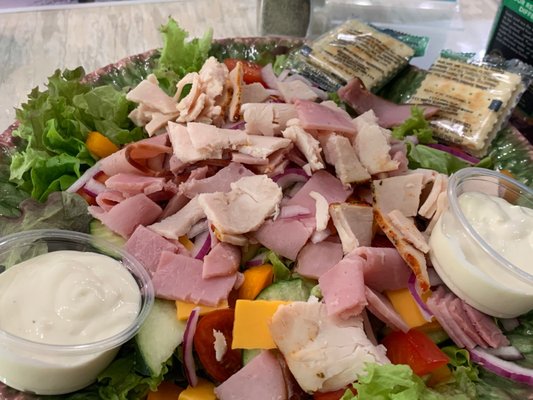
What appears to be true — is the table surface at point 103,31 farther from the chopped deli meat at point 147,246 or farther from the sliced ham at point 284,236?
the sliced ham at point 284,236

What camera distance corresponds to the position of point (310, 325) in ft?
4.98

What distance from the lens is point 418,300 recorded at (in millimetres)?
A: 1683

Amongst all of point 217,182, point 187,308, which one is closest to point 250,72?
point 217,182

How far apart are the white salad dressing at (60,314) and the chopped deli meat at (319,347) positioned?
1.32 ft

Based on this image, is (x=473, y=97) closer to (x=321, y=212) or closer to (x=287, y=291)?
(x=321, y=212)

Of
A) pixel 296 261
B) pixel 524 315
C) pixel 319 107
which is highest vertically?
pixel 319 107

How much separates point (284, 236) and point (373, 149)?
18.6 inches

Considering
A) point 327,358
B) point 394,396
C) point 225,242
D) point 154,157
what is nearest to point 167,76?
point 154,157

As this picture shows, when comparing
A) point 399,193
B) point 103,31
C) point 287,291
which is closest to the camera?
point 287,291

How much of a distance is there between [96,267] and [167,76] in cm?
108

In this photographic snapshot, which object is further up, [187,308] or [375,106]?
[375,106]

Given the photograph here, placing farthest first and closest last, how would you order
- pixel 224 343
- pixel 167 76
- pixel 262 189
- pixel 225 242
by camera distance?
1. pixel 167 76
2. pixel 262 189
3. pixel 225 242
4. pixel 224 343

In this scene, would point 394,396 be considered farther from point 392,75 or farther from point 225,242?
point 392,75

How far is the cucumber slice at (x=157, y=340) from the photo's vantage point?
1530mm
